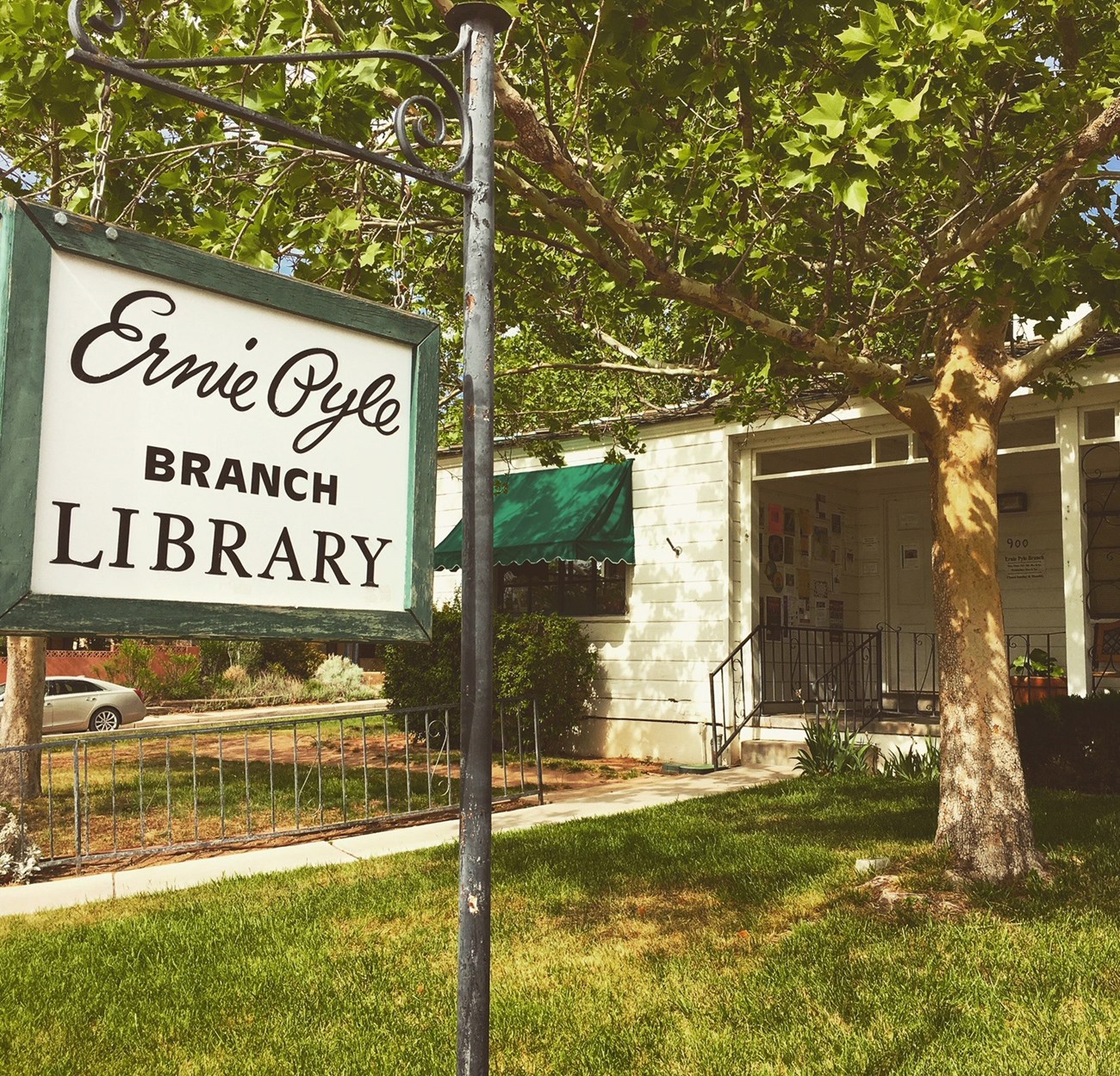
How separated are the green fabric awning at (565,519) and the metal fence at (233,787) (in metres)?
2.19

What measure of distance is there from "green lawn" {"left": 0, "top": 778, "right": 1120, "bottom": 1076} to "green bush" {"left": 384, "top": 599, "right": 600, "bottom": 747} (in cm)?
586

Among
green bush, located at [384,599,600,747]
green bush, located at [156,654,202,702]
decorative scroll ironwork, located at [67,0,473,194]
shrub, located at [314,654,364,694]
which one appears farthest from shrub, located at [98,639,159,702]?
decorative scroll ironwork, located at [67,0,473,194]

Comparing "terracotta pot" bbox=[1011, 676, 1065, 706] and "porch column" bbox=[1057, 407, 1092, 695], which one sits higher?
"porch column" bbox=[1057, 407, 1092, 695]

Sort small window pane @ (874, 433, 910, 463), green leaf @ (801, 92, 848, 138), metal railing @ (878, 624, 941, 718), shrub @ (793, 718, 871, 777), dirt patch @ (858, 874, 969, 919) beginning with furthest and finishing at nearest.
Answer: small window pane @ (874, 433, 910, 463) < metal railing @ (878, 624, 941, 718) < shrub @ (793, 718, 871, 777) < dirt patch @ (858, 874, 969, 919) < green leaf @ (801, 92, 848, 138)

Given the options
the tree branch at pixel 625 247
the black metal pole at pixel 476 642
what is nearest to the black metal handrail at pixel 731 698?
the tree branch at pixel 625 247

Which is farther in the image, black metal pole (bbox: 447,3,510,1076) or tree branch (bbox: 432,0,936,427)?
tree branch (bbox: 432,0,936,427)

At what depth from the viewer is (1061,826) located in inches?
317

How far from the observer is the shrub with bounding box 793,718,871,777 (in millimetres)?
11234

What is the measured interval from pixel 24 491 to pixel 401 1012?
3.71m

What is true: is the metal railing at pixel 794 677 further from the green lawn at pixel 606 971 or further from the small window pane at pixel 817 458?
the green lawn at pixel 606 971

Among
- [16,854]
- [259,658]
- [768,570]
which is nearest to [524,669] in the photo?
[768,570]

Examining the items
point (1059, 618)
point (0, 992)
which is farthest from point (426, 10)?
point (1059, 618)

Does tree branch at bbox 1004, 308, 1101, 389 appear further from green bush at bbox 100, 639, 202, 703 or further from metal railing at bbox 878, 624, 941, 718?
green bush at bbox 100, 639, 202, 703

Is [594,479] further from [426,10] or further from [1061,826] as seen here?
[426,10]
